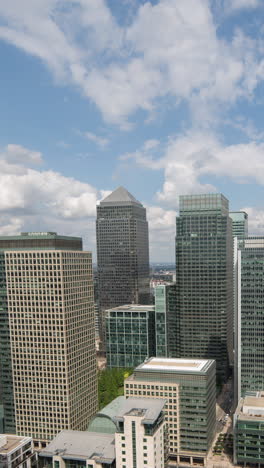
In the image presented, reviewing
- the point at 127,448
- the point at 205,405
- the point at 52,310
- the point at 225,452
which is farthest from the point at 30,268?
the point at 225,452

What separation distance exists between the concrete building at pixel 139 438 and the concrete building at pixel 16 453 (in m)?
42.2

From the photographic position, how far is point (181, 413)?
183625 mm

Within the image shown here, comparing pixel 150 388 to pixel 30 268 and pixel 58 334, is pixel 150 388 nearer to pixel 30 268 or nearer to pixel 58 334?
pixel 58 334

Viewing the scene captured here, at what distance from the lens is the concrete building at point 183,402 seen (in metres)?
181

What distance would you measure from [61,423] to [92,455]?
164 feet

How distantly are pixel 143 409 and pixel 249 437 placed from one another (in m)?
64.7

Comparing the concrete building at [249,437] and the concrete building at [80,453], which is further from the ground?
the concrete building at [80,453]

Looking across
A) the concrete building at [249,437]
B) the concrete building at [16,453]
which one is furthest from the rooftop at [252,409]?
the concrete building at [16,453]

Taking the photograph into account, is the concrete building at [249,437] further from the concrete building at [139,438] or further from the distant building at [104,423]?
the concrete building at [139,438]

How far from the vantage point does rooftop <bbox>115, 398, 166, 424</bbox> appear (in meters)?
128

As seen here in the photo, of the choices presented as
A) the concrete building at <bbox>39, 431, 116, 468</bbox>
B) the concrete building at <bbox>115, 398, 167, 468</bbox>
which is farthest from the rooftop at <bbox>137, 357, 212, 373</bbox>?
the concrete building at <bbox>115, 398, 167, 468</bbox>

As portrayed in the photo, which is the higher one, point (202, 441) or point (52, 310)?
point (52, 310)

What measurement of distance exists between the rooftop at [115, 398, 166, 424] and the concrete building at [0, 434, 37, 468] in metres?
45.6

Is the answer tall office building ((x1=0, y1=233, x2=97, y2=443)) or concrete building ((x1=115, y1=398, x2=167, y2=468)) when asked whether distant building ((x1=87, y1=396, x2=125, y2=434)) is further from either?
concrete building ((x1=115, y1=398, x2=167, y2=468))
